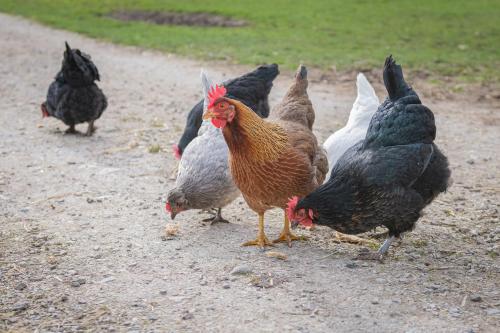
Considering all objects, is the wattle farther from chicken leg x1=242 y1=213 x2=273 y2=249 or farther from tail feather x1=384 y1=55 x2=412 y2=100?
tail feather x1=384 y1=55 x2=412 y2=100

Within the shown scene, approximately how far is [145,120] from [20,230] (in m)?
3.76

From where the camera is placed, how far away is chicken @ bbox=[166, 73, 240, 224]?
4.85 metres

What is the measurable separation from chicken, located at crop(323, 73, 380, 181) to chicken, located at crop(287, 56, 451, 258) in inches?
31.1

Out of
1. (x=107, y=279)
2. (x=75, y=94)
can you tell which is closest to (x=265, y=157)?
(x=107, y=279)

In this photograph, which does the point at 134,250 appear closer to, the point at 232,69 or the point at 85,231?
the point at 85,231

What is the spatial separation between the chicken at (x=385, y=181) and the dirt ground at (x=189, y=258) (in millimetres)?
366

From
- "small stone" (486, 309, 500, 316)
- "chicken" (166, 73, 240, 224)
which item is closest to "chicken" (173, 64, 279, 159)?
"chicken" (166, 73, 240, 224)

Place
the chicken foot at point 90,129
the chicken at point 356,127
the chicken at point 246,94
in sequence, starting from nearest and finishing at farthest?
the chicken at point 356,127 < the chicken at point 246,94 < the chicken foot at point 90,129

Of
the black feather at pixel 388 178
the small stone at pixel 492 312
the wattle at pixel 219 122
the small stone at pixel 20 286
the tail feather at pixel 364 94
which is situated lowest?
the small stone at pixel 20 286

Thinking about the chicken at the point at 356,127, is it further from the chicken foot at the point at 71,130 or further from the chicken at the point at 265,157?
the chicken foot at the point at 71,130

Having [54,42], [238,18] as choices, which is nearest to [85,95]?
[54,42]

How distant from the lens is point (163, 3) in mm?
19969

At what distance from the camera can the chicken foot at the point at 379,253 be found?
4.36 metres

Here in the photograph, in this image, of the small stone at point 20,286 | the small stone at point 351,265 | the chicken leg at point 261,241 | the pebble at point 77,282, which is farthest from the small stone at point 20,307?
the small stone at point 351,265
